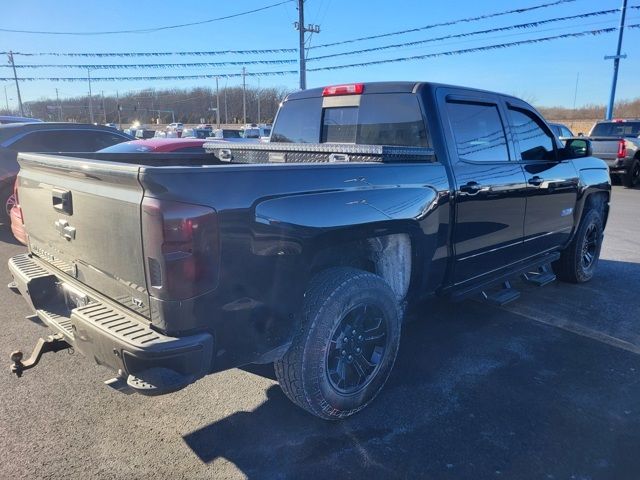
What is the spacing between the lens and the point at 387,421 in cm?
300

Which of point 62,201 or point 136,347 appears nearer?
point 136,347

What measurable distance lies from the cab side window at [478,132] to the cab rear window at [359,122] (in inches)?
11.9

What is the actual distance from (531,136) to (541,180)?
1.45 feet

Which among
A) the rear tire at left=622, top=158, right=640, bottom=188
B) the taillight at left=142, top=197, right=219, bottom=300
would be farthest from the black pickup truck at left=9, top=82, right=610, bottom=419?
the rear tire at left=622, top=158, right=640, bottom=188

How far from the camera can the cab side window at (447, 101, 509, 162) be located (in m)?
3.71

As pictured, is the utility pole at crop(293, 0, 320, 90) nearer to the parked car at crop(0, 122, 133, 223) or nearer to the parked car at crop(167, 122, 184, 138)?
the parked car at crop(167, 122, 184, 138)

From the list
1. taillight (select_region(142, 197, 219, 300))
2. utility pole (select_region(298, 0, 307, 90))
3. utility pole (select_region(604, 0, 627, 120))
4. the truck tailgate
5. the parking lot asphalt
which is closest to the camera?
taillight (select_region(142, 197, 219, 300))

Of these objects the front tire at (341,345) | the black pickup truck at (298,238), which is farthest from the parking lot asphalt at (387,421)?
the black pickup truck at (298,238)

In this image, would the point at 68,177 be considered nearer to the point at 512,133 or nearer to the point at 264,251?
the point at 264,251

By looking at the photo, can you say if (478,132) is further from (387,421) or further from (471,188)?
(387,421)

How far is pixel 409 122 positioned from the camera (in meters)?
3.66

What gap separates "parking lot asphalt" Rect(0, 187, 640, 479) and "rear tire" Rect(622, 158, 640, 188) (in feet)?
A: 45.3

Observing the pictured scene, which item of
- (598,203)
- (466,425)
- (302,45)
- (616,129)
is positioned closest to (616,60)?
(616,129)

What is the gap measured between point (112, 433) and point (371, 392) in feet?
5.11
